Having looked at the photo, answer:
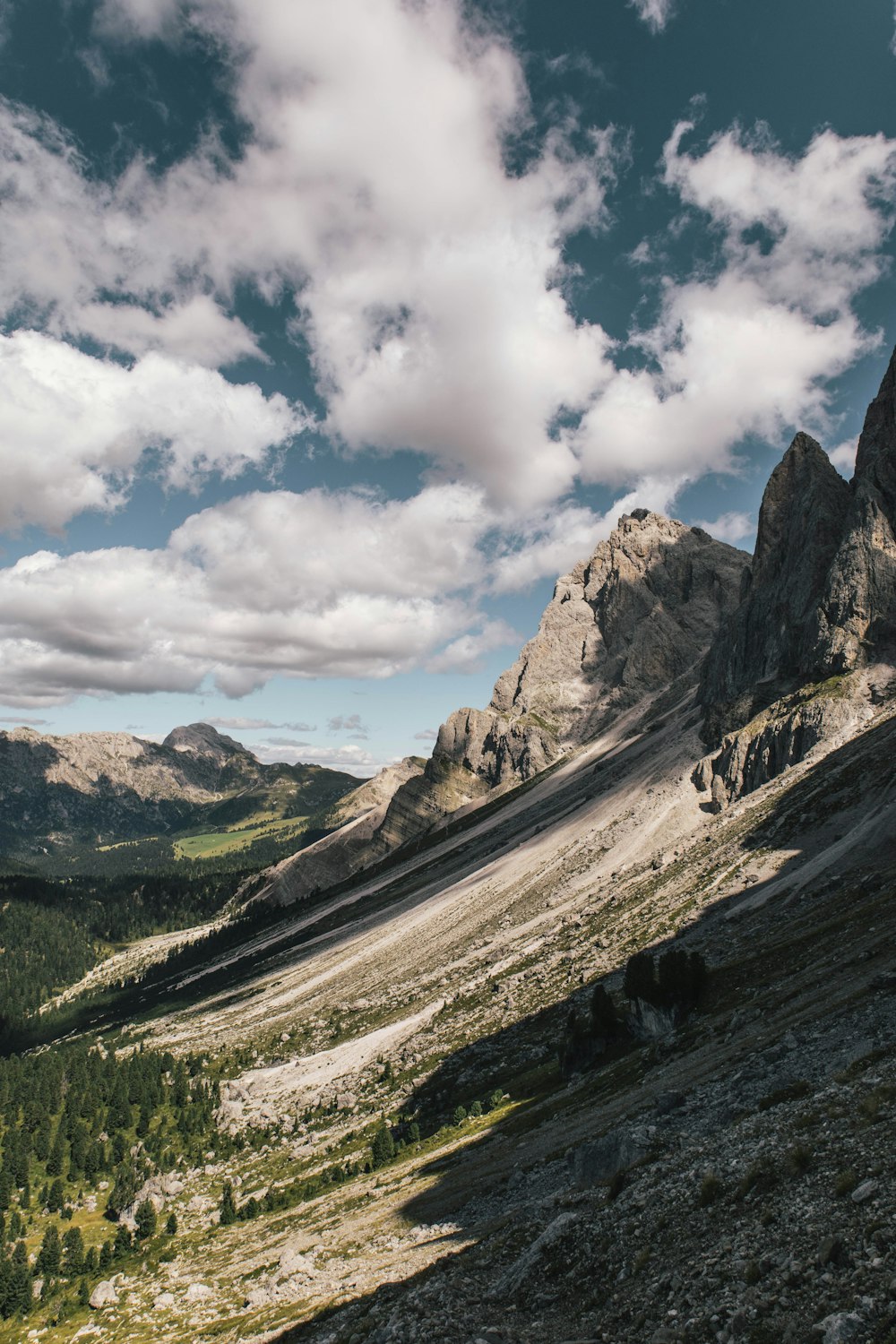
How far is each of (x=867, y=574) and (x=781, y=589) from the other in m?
32.0

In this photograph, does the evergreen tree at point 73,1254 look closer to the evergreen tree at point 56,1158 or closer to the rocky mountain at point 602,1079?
the rocky mountain at point 602,1079

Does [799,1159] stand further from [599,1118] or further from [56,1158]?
[56,1158]

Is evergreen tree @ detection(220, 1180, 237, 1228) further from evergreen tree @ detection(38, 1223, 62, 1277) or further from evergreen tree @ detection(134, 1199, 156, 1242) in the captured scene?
evergreen tree @ detection(38, 1223, 62, 1277)

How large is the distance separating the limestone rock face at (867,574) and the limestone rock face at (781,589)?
24.3ft

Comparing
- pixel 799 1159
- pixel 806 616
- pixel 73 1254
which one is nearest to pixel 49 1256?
pixel 73 1254

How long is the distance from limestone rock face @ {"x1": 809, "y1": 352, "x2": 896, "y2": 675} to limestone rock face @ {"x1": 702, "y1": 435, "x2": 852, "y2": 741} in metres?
7.42

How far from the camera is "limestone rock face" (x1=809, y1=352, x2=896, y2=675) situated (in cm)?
10944

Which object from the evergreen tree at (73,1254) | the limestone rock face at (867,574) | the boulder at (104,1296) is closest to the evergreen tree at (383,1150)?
the boulder at (104,1296)

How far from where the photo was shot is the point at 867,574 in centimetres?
11481

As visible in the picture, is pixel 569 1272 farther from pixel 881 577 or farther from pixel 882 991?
pixel 881 577

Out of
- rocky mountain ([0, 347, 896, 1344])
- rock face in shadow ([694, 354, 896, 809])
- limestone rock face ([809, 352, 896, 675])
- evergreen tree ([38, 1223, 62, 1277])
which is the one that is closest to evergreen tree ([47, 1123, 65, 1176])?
rocky mountain ([0, 347, 896, 1344])

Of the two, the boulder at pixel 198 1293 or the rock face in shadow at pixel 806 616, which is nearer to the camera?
the boulder at pixel 198 1293

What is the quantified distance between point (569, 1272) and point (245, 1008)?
12485cm

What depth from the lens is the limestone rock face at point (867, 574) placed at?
359 feet
